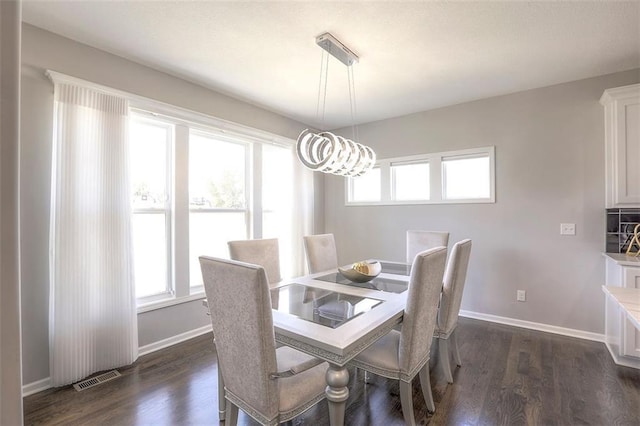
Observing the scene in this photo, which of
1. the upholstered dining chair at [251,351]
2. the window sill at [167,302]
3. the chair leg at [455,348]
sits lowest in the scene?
the chair leg at [455,348]

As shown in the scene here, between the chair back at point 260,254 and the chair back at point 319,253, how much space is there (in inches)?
16.6

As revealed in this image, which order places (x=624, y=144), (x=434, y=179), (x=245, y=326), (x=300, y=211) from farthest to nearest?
(x=300, y=211) → (x=434, y=179) → (x=624, y=144) → (x=245, y=326)

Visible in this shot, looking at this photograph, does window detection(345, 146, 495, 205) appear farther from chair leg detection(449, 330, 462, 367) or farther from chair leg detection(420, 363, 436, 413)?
chair leg detection(420, 363, 436, 413)

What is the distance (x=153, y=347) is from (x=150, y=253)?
0.88 metres

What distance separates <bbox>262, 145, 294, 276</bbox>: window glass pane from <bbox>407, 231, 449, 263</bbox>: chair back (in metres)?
1.67

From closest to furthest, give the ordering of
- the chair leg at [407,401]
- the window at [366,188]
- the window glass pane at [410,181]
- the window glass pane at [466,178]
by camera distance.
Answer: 1. the chair leg at [407,401]
2. the window glass pane at [466,178]
3. the window glass pane at [410,181]
4. the window at [366,188]

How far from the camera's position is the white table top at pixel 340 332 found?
1.33m

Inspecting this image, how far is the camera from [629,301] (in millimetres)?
1329

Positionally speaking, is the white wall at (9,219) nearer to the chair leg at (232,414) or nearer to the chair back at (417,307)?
the chair leg at (232,414)

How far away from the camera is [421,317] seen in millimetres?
1660

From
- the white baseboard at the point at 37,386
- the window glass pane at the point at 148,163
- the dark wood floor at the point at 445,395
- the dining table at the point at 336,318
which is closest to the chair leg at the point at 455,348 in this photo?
the dark wood floor at the point at 445,395

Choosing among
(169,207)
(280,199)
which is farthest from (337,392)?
(280,199)

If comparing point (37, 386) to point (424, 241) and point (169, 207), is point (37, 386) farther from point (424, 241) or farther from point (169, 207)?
point (424, 241)

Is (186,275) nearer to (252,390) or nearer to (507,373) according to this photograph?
(252,390)
